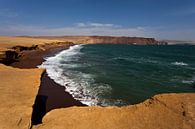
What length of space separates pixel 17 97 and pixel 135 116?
571 centimetres

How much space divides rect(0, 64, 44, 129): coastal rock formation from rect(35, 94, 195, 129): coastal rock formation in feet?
2.67

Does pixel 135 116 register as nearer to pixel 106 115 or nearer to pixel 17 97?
pixel 106 115

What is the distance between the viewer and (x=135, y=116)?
403 inches

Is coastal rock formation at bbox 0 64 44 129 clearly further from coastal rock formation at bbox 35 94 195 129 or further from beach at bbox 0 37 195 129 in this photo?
coastal rock formation at bbox 35 94 195 129

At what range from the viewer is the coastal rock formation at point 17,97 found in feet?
29.4

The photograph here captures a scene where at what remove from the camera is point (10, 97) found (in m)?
11.4

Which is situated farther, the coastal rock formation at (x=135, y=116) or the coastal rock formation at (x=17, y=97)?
the coastal rock formation at (x=135, y=116)

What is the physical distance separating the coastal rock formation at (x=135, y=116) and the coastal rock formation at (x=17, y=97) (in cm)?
81

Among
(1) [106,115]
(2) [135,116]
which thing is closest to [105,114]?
(1) [106,115]

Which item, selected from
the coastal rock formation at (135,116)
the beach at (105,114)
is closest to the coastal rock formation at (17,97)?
the beach at (105,114)

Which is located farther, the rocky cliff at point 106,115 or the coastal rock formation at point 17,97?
the rocky cliff at point 106,115

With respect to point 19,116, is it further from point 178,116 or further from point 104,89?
point 104,89

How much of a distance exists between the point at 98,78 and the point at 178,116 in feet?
53.1

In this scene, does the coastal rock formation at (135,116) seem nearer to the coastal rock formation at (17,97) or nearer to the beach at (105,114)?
the beach at (105,114)
